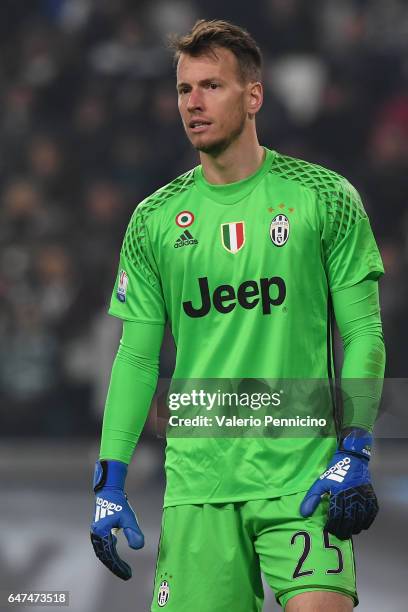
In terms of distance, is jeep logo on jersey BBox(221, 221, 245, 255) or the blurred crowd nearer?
jeep logo on jersey BBox(221, 221, 245, 255)

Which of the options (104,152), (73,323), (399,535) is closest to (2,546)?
(399,535)

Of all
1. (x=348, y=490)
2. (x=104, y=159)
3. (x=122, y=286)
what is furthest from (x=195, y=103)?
(x=104, y=159)

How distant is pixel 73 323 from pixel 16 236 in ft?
3.43

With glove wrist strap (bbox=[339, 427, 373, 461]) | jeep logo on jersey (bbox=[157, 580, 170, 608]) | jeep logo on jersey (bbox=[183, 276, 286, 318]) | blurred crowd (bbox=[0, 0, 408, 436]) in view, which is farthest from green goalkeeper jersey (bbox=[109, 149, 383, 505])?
blurred crowd (bbox=[0, 0, 408, 436])

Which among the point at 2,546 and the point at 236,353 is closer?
the point at 236,353

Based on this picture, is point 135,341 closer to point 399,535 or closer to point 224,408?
point 224,408

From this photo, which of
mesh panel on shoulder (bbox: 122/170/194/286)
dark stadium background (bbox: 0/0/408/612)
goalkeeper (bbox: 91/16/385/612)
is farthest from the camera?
dark stadium background (bbox: 0/0/408/612)

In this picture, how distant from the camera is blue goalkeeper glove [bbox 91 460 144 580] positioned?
3.40m

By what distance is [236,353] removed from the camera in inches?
135

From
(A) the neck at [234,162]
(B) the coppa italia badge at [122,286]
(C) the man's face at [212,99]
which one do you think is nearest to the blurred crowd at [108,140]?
(B) the coppa italia badge at [122,286]

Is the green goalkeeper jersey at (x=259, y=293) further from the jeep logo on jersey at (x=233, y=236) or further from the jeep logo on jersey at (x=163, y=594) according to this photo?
the jeep logo on jersey at (x=163, y=594)

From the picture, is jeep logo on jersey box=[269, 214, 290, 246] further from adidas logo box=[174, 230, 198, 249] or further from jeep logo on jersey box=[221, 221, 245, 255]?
adidas logo box=[174, 230, 198, 249]

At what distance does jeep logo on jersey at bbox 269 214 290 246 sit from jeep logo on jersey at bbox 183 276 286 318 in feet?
0.34

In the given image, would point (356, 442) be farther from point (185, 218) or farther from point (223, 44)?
point (223, 44)
